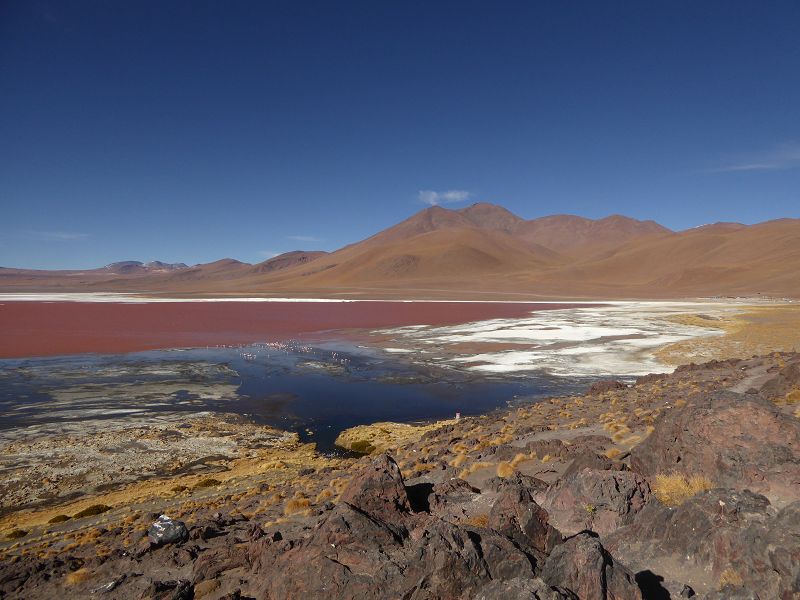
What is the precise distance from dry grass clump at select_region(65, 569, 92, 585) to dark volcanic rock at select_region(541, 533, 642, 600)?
6205 mm

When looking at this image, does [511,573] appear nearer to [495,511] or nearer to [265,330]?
[495,511]

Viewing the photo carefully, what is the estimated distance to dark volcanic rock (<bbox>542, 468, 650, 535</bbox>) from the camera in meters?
Answer: 5.77

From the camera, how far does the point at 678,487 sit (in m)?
6.12

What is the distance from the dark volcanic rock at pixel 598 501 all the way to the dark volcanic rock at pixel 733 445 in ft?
2.55

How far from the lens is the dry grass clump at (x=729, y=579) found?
4137 millimetres

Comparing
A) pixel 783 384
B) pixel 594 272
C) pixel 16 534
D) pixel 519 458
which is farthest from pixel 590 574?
pixel 594 272

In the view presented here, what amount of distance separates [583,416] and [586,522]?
906cm

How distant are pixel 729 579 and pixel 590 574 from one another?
1.36 metres

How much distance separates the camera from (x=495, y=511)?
5.66 metres

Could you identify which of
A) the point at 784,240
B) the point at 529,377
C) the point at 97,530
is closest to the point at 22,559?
the point at 97,530

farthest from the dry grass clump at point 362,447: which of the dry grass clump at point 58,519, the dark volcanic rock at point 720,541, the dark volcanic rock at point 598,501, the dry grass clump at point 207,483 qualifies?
the dark volcanic rock at point 720,541

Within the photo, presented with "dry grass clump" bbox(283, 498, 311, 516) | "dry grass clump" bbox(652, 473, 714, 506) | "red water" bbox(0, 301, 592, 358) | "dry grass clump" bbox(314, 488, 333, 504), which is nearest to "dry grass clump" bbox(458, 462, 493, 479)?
"dry grass clump" bbox(314, 488, 333, 504)

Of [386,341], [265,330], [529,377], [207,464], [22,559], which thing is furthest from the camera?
[265,330]

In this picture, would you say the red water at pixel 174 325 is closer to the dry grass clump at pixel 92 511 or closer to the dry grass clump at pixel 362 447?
the dry grass clump at pixel 362 447
